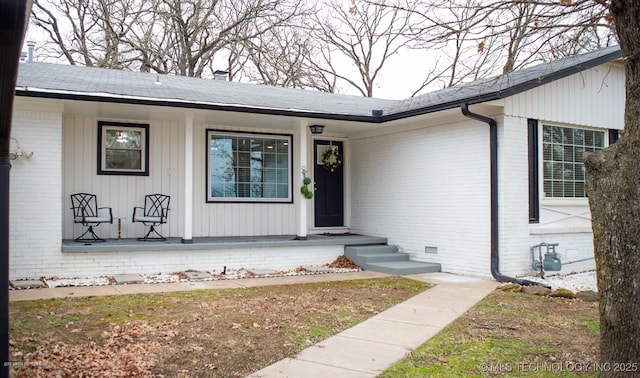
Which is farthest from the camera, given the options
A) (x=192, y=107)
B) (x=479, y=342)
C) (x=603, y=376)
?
(x=192, y=107)

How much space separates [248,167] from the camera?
10906 millimetres

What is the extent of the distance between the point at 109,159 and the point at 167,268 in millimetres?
2470

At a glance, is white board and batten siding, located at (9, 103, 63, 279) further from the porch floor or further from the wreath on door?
the wreath on door

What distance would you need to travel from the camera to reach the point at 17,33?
7.18 ft

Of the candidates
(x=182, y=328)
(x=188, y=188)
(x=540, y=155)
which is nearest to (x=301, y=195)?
(x=188, y=188)

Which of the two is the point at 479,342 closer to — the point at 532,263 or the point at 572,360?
the point at 572,360

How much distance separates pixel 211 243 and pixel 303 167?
2323 millimetres

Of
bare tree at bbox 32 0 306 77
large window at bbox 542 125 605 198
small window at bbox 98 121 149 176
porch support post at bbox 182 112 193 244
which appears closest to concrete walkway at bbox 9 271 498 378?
porch support post at bbox 182 112 193 244

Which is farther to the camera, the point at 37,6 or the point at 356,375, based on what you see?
the point at 37,6

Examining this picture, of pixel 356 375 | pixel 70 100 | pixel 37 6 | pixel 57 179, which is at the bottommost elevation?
pixel 356 375

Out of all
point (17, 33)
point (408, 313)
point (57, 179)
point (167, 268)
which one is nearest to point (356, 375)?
point (408, 313)

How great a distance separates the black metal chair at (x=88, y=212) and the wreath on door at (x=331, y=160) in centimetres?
458

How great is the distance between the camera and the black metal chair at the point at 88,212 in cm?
904

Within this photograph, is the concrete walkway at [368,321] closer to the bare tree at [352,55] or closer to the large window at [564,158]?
A: the large window at [564,158]
